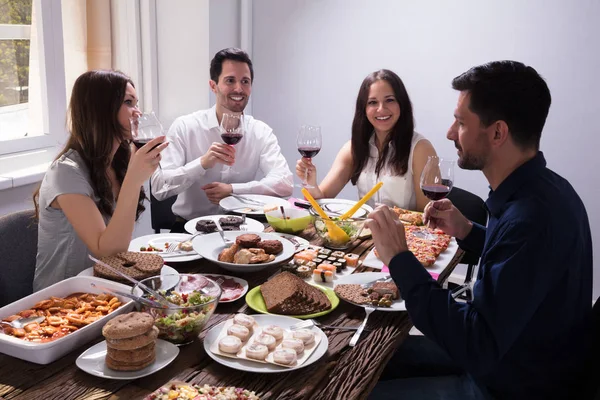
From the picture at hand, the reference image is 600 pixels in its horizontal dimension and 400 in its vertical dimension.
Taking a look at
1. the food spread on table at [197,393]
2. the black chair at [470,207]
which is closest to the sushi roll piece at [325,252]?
the food spread on table at [197,393]

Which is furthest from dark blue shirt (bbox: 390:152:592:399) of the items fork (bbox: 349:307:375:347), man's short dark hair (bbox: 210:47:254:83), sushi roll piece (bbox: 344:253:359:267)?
man's short dark hair (bbox: 210:47:254:83)

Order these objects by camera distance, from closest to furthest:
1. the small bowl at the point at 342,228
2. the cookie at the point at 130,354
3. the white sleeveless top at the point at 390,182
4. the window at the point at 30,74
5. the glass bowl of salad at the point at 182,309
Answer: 1. the cookie at the point at 130,354
2. the glass bowl of salad at the point at 182,309
3. the small bowl at the point at 342,228
4. the white sleeveless top at the point at 390,182
5. the window at the point at 30,74

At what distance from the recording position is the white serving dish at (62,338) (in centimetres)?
119

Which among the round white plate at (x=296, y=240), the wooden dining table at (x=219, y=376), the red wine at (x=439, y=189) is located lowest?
the wooden dining table at (x=219, y=376)

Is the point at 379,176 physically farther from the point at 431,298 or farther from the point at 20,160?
the point at 20,160

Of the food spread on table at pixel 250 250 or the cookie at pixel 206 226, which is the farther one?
the cookie at pixel 206 226

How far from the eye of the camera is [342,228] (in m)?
2.05

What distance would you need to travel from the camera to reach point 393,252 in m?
1.43

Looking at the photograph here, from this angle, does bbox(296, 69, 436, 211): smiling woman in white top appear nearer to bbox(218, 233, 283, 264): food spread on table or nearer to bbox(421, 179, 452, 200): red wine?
bbox(421, 179, 452, 200): red wine

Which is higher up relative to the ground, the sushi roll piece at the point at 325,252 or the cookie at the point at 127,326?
the cookie at the point at 127,326

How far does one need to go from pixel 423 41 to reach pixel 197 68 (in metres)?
1.55

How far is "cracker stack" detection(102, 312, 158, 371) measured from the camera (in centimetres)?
117

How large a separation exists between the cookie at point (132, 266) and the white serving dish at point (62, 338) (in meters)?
0.06

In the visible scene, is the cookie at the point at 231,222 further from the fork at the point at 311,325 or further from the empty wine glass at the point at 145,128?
the fork at the point at 311,325
